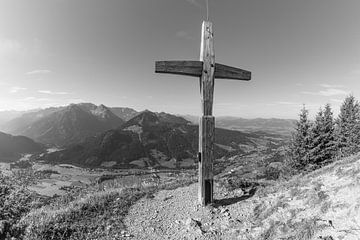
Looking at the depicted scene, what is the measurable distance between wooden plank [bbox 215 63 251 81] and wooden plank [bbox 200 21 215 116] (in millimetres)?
341

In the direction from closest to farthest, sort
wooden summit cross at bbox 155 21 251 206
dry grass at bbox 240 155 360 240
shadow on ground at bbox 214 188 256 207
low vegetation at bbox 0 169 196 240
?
1. dry grass at bbox 240 155 360 240
2. low vegetation at bbox 0 169 196 240
3. wooden summit cross at bbox 155 21 251 206
4. shadow on ground at bbox 214 188 256 207

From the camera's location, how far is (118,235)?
A: 6.31 m

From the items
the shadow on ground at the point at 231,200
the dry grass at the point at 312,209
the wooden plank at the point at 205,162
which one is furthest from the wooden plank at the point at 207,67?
the dry grass at the point at 312,209

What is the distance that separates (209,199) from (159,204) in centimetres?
233

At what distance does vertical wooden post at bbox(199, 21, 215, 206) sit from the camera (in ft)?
26.4

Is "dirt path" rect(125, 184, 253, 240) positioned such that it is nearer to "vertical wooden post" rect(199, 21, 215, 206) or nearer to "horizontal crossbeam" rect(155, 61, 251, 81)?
"vertical wooden post" rect(199, 21, 215, 206)

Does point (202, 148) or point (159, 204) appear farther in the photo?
point (159, 204)

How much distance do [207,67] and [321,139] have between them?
2478 centimetres

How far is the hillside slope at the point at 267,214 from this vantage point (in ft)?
16.3

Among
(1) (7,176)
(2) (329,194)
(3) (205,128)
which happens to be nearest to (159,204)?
(3) (205,128)

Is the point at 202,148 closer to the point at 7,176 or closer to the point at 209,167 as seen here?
the point at 209,167

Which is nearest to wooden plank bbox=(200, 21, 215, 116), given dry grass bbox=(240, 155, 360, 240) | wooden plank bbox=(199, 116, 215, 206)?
wooden plank bbox=(199, 116, 215, 206)

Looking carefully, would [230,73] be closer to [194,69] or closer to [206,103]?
[194,69]

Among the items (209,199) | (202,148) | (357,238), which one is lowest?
(209,199)
